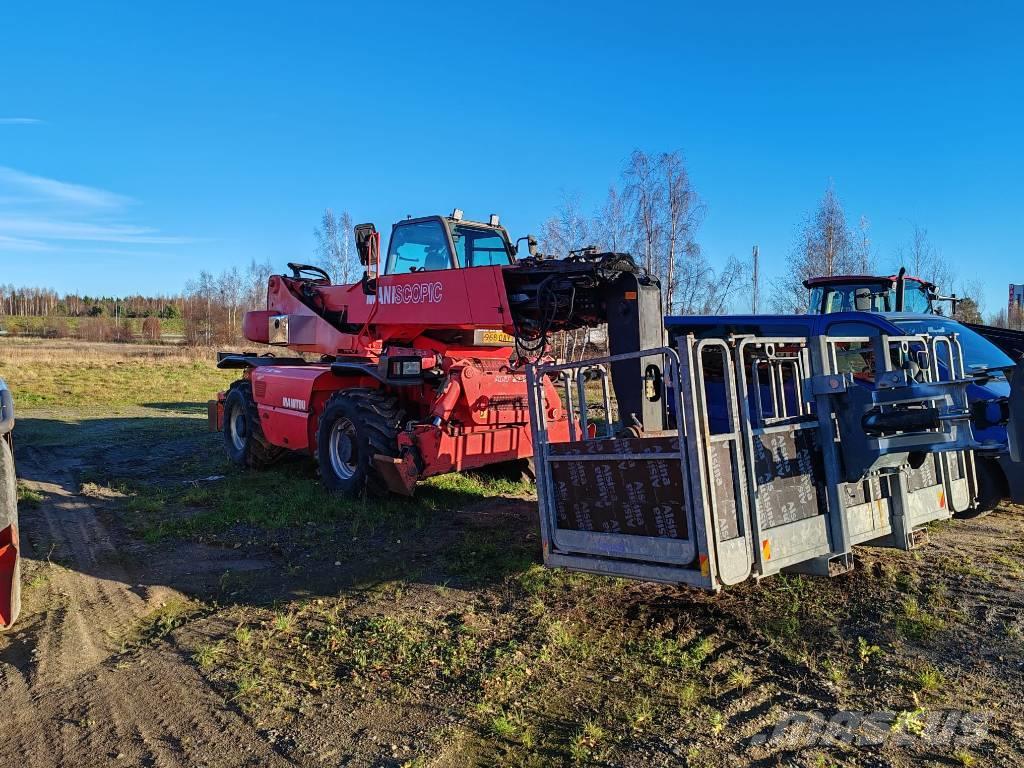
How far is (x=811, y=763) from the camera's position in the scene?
311cm

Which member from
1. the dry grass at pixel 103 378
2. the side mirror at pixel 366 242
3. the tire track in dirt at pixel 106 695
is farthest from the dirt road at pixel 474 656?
the dry grass at pixel 103 378

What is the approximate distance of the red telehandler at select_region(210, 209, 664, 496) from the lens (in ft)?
21.7

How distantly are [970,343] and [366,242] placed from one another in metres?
6.60

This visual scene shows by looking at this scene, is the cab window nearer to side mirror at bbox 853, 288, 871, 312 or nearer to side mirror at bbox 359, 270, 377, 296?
side mirror at bbox 359, 270, 377, 296

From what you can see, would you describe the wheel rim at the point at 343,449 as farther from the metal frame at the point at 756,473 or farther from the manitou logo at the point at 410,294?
the metal frame at the point at 756,473

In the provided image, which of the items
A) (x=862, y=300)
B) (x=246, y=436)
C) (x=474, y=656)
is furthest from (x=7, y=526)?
(x=862, y=300)

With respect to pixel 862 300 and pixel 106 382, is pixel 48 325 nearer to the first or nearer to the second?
pixel 106 382

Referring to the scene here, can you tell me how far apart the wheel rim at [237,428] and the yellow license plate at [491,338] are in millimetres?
4083

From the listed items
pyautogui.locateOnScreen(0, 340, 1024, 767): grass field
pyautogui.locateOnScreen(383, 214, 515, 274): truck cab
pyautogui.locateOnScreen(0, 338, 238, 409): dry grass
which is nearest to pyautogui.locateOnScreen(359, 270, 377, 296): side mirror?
pyautogui.locateOnScreen(383, 214, 515, 274): truck cab

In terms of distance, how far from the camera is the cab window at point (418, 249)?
8.40 metres

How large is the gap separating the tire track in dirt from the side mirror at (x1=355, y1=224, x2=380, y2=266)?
4323 mm

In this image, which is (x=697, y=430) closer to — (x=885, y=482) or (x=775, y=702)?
(x=775, y=702)

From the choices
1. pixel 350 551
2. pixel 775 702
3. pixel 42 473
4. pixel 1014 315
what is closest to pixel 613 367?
pixel 350 551

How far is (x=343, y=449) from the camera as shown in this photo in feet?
27.4
